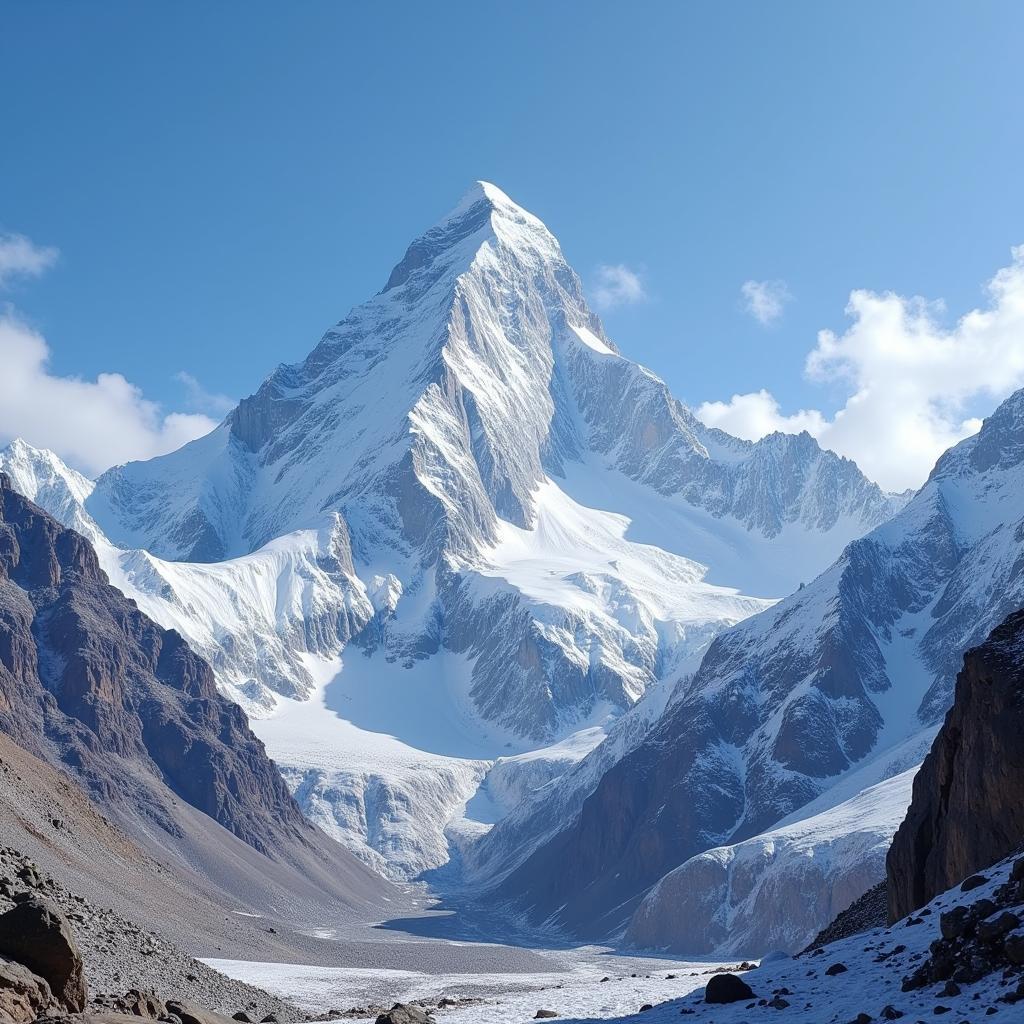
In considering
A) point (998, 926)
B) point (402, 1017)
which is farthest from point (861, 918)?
point (998, 926)

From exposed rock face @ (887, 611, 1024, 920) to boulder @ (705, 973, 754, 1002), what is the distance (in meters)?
9.62

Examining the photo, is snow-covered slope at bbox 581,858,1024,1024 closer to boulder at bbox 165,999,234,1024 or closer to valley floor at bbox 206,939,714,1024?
valley floor at bbox 206,939,714,1024

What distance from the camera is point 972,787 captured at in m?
48.9

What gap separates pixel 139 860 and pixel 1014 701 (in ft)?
381

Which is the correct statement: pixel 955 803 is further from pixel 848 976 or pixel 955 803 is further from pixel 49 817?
pixel 49 817

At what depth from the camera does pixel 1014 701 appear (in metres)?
46.9

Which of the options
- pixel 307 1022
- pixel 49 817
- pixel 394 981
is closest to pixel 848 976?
pixel 307 1022

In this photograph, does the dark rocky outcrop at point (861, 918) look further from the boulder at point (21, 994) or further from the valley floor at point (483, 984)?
the boulder at point (21, 994)

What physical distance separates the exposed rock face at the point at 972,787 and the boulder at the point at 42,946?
28.0 meters

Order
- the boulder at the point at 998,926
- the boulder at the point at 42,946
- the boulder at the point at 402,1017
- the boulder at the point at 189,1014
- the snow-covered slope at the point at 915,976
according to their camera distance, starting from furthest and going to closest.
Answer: the boulder at the point at 402,1017
the boulder at the point at 189,1014
the boulder at the point at 42,946
the boulder at the point at 998,926
the snow-covered slope at the point at 915,976

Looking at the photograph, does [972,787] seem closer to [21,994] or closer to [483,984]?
[21,994]

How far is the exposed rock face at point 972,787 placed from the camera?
4634cm

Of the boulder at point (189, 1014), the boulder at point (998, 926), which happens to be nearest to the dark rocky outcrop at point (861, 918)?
the boulder at point (998, 926)

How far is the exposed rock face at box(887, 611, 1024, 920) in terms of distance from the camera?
152 feet
